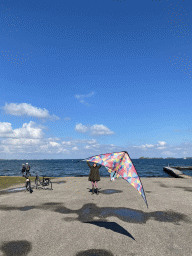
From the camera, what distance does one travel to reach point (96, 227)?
6066mm

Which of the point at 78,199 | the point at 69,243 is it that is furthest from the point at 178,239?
the point at 78,199

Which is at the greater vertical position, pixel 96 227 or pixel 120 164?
pixel 120 164

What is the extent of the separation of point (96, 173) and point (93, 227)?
4781 mm

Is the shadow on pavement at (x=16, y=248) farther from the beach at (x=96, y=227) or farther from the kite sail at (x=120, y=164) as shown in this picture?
the kite sail at (x=120, y=164)

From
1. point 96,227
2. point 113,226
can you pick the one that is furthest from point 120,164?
point 96,227

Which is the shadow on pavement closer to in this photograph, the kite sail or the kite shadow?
the kite shadow

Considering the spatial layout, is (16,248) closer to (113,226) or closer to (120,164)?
(113,226)

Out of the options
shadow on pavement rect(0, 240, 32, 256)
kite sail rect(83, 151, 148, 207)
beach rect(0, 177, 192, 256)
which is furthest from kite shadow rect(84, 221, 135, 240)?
shadow on pavement rect(0, 240, 32, 256)

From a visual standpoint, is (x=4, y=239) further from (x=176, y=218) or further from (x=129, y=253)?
(x=176, y=218)

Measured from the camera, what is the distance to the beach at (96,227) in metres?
4.77

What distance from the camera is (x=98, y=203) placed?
9.12 m

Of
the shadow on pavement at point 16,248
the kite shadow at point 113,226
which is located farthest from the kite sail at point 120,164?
the shadow on pavement at point 16,248

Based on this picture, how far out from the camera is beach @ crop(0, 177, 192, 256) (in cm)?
477

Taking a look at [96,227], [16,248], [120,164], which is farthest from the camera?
[96,227]
